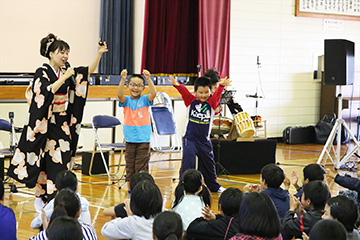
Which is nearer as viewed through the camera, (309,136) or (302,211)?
(302,211)

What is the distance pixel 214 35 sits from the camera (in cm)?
952

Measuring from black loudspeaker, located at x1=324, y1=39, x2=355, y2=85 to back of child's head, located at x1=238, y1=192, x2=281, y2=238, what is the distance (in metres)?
5.15

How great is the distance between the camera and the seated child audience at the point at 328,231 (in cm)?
244

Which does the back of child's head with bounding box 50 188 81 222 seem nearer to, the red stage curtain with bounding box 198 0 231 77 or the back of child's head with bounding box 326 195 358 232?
the back of child's head with bounding box 326 195 358 232

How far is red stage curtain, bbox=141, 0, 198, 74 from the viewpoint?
923 centimetres

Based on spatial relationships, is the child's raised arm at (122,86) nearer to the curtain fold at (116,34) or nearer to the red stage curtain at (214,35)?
the curtain fold at (116,34)

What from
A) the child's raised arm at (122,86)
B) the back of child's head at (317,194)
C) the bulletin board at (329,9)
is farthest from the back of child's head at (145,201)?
the bulletin board at (329,9)

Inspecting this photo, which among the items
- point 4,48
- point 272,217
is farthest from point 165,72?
point 272,217

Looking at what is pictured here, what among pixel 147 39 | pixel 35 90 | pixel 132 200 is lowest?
pixel 132 200

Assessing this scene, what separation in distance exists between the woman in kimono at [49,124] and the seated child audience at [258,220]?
2.11 m

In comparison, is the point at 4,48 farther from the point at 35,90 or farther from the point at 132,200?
the point at 132,200

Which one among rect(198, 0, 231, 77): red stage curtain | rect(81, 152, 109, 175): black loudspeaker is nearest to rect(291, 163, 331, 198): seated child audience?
rect(81, 152, 109, 175): black loudspeaker

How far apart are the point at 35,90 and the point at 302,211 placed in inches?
84.1

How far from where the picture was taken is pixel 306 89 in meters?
11.1
